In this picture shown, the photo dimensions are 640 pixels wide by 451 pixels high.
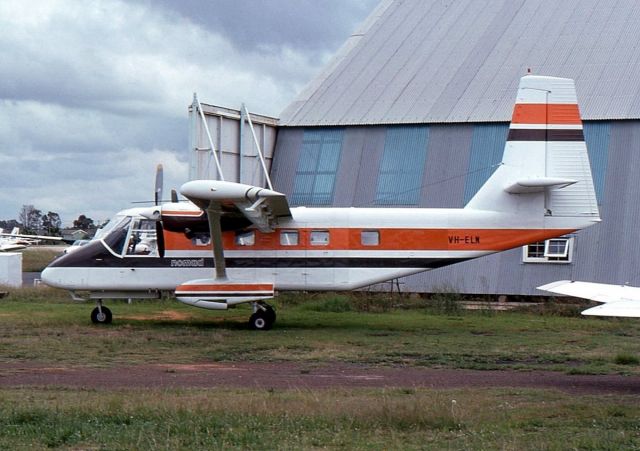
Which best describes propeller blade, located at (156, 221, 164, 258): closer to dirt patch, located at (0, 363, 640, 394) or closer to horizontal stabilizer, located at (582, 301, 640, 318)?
dirt patch, located at (0, 363, 640, 394)

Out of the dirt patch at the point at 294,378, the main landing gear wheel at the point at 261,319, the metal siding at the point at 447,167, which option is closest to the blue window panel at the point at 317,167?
the metal siding at the point at 447,167

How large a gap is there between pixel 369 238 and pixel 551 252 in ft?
38.0

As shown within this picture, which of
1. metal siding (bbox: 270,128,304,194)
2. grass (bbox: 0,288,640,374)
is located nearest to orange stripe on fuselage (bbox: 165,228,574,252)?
grass (bbox: 0,288,640,374)

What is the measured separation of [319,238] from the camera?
24484 millimetres

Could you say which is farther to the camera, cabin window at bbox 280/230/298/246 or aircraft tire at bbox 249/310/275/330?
cabin window at bbox 280/230/298/246

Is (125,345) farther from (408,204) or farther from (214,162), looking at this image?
(408,204)

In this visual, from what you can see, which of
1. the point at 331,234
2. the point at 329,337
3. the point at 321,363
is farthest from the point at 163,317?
the point at 321,363

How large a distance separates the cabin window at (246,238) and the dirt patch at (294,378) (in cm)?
734

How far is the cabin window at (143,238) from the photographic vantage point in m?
24.9

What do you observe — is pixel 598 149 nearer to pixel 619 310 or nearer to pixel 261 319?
pixel 261 319

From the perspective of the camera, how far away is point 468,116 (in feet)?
119

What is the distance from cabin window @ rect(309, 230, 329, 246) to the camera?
24453mm

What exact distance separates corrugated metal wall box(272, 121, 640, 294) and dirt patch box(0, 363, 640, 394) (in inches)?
678

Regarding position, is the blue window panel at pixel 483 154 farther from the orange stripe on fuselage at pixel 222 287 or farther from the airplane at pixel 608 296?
the airplane at pixel 608 296
